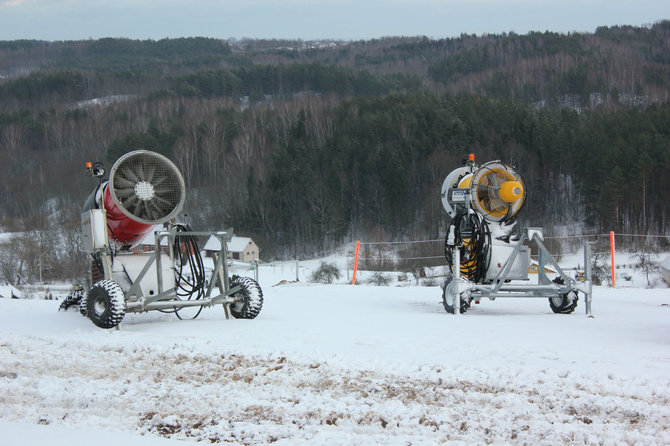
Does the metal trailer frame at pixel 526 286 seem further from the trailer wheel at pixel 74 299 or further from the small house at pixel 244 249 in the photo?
the small house at pixel 244 249

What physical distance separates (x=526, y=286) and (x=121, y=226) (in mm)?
6705

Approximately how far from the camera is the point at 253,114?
9475cm

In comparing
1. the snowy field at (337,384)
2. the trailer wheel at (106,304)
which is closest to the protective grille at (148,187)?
the trailer wheel at (106,304)

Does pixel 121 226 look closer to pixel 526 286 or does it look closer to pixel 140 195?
pixel 140 195

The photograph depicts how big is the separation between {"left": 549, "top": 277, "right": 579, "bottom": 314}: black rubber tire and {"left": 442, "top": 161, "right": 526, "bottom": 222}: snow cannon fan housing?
172 cm

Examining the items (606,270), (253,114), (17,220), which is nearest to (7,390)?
(606,270)

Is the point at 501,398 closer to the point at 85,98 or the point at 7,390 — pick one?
the point at 7,390

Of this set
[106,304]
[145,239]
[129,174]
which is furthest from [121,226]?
[106,304]

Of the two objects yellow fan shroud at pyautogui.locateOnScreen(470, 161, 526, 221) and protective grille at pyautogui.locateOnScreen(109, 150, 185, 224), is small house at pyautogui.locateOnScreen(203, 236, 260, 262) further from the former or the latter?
protective grille at pyautogui.locateOnScreen(109, 150, 185, 224)

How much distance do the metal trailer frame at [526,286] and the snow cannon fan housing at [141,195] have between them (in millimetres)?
4724

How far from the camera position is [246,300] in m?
10.2

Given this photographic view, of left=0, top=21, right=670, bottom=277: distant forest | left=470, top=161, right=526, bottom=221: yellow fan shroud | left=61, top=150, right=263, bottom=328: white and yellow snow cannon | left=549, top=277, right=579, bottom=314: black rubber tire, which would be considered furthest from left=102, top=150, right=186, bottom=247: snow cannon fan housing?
left=0, top=21, right=670, bottom=277: distant forest

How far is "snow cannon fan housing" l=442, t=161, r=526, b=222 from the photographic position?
39.2ft

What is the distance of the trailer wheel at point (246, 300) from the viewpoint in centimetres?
1012
